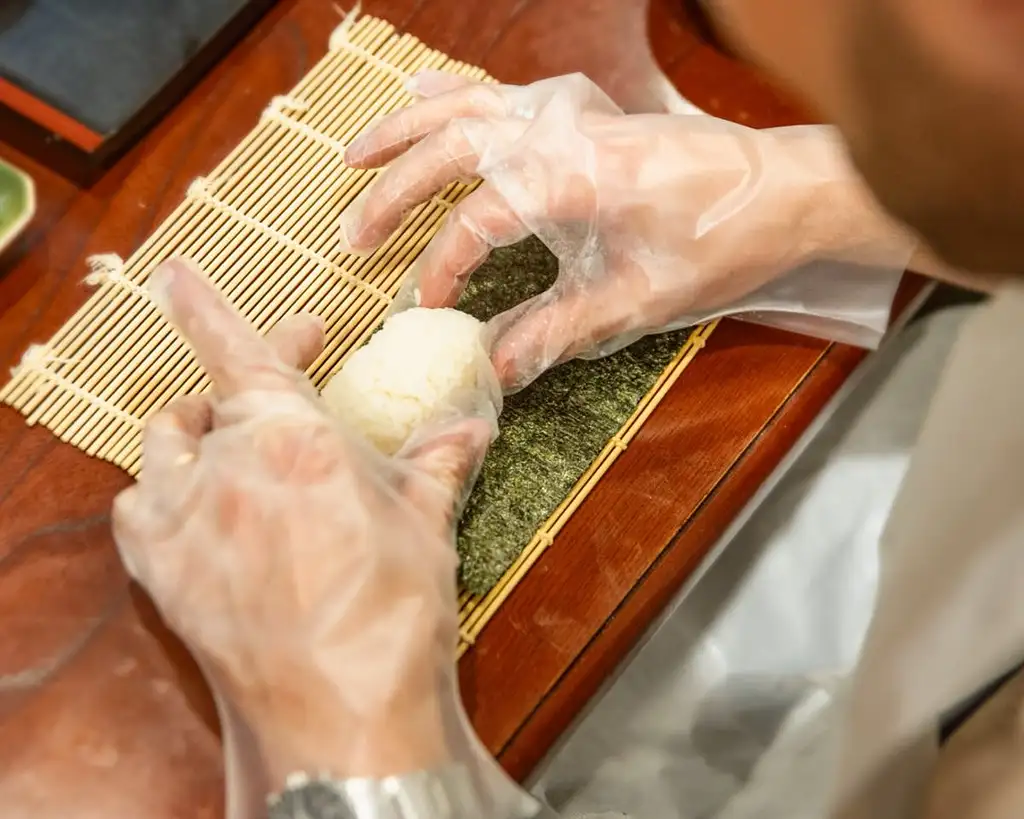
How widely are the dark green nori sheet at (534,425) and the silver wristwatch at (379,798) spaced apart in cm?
12

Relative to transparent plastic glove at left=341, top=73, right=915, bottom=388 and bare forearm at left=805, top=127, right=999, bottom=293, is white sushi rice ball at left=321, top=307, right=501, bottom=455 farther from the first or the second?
bare forearm at left=805, top=127, right=999, bottom=293

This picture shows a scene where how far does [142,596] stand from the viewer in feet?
1.92

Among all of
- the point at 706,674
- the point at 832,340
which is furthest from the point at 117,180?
the point at 706,674

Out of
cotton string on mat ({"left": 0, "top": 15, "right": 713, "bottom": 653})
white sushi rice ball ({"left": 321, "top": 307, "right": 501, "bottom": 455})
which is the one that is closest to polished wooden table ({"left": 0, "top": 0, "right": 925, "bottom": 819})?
cotton string on mat ({"left": 0, "top": 15, "right": 713, "bottom": 653})

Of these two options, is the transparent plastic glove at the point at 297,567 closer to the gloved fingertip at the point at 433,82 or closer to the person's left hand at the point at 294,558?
the person's left hand at the point at 294,558

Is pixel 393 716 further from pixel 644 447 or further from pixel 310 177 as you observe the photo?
pixel 310 177

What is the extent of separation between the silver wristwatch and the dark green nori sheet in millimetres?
120

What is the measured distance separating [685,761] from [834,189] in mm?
548

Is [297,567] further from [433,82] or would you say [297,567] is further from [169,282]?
[433,82]

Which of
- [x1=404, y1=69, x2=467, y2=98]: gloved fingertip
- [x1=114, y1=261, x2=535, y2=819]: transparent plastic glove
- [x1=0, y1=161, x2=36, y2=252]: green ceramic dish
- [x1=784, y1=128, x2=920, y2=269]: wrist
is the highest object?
[x1=784, y1=128, x2=920, y2=269]: wrist

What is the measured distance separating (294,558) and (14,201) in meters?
0.37

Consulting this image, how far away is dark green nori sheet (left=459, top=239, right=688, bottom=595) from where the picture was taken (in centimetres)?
58

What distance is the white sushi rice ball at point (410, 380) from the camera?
58 cm

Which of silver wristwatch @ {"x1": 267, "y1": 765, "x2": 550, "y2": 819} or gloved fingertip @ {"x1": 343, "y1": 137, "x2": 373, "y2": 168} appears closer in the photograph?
silver wristwatch @ {"x1": 267, "y1": 765, "x2": 550, "y2": 819}
